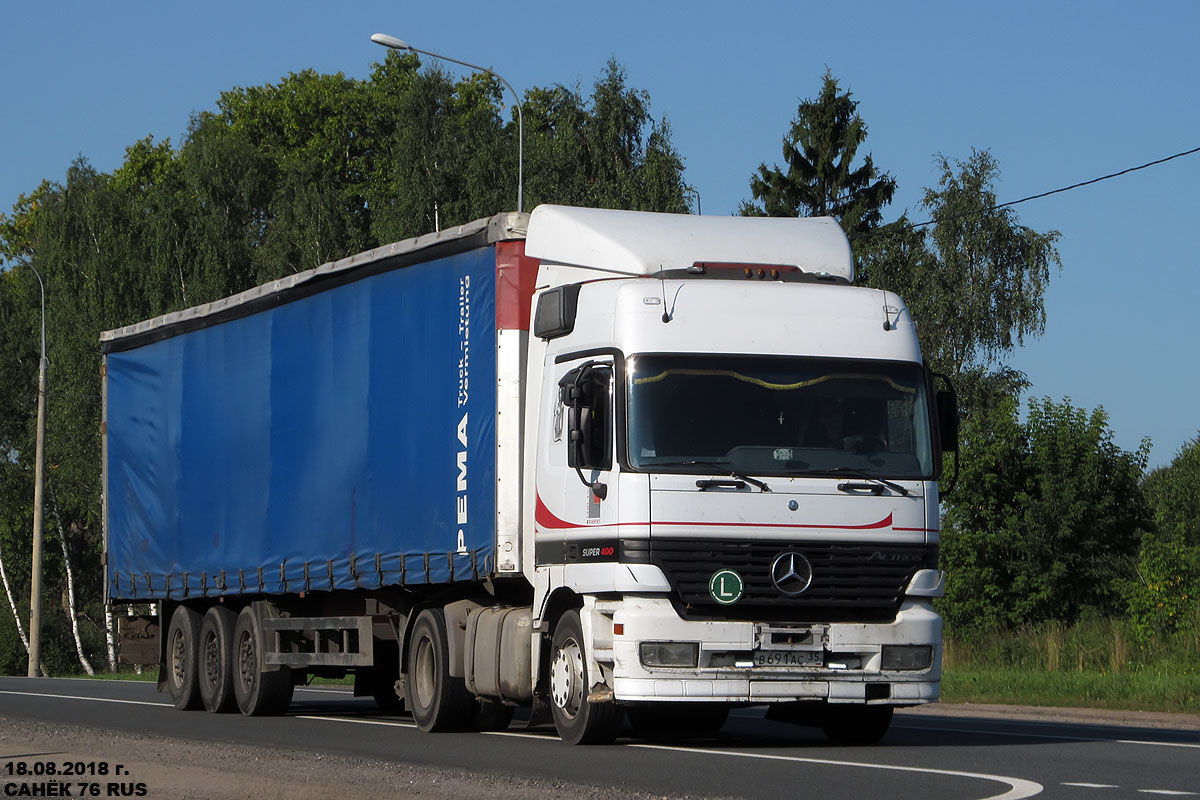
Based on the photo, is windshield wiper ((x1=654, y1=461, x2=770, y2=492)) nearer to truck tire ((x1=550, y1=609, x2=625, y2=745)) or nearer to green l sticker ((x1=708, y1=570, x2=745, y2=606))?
green l sticker ((x1=708, y1=570, x2=745, y2=606))

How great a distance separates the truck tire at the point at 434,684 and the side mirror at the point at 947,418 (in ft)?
14.6

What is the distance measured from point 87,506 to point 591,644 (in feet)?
151

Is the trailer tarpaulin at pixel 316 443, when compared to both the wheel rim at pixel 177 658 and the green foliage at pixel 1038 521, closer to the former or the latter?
the wheel rim at pixel 177 658

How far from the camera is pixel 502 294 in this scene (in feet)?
48.6

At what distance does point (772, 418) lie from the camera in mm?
13242

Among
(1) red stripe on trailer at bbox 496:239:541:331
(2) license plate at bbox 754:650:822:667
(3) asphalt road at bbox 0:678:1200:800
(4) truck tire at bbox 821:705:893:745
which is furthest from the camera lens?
(1) red stripe on trailer at bbox 496:239:541:331

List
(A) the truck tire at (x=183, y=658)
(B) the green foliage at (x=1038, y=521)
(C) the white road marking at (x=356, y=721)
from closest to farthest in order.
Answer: (C) the white road marking at (x=356, y=721), (A) the truck tire at (x=183, y=658), (B) the green foliage at (x=1038, y=521)

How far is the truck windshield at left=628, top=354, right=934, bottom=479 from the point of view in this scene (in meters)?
13.1

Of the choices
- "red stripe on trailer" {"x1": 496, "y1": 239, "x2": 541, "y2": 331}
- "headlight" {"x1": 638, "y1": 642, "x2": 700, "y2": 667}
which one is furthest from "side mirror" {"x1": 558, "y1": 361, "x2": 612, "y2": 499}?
"red stripe on trailer" {"x1": 496, "y1": 239, "x2": 541, "y2": 331}

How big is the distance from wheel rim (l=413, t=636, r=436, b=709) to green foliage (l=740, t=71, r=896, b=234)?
44.9 metres

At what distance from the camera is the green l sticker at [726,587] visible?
12.9 metres

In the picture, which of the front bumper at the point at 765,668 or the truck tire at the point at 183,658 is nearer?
the front bumper at the point at 765,668

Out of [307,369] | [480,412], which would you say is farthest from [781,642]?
[307,369]

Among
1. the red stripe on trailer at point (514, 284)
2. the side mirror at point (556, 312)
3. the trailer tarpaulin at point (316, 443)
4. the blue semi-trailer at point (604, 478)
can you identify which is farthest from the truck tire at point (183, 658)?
the side mirror at point (556, 312)
